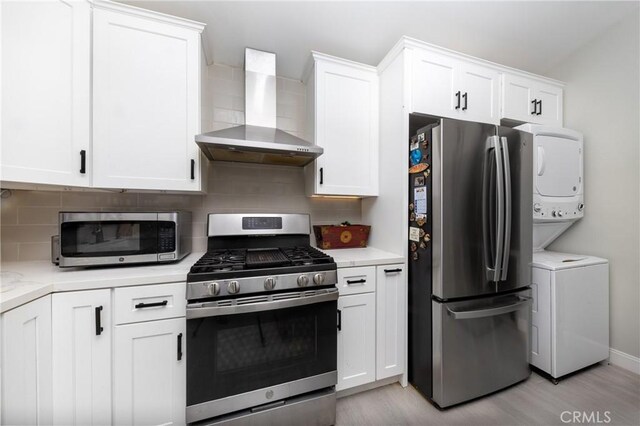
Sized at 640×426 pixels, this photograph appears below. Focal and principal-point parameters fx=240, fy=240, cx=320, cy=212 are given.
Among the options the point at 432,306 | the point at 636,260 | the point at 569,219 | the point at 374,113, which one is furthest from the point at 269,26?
the point at 636,260

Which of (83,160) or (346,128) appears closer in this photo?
(83,160)

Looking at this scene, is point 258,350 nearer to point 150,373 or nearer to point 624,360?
point 150,373

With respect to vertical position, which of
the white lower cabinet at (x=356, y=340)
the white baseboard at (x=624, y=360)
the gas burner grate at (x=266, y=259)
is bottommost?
the white baseboard at (x=624, y=360)

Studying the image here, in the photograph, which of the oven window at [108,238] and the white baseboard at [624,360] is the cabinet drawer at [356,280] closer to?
the oven window at [108,238]

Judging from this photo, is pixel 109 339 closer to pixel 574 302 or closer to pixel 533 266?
pixel 533 266

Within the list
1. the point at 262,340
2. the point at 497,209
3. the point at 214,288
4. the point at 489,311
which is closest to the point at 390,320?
the point at 489,311

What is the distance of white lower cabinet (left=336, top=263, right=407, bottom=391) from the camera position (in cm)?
156

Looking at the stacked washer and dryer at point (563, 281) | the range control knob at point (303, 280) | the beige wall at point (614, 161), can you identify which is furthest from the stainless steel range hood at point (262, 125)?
the beige wall at point (614, 161)

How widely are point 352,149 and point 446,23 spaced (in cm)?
112

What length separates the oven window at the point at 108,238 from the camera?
4.22 ft

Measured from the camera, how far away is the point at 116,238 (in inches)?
54.1

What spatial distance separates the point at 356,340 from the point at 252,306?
777 millimetres

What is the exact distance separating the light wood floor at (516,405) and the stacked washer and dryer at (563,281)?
0.43ft

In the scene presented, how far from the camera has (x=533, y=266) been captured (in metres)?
1.85
